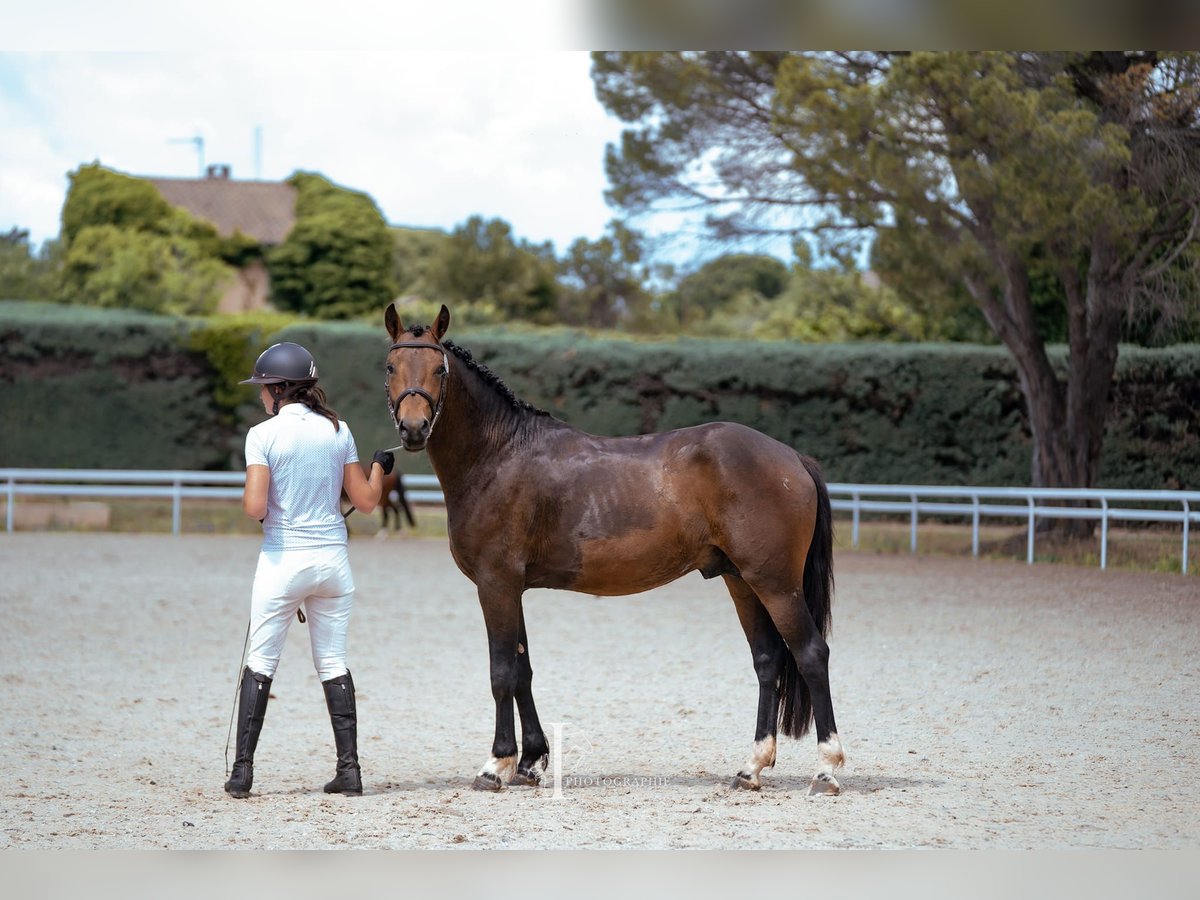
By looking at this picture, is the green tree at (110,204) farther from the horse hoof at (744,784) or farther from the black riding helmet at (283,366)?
the horse hoof at (744,784)

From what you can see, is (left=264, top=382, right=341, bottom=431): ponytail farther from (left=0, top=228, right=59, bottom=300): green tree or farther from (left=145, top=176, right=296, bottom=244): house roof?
(left=145, top=176, right=296, bottom=244): house roof

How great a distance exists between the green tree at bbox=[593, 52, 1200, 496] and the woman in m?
5.16

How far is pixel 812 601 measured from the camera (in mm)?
4910

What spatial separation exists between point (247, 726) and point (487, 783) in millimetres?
906

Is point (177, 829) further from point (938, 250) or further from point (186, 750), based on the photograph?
point (938, 250)

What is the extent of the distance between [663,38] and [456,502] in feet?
7.07

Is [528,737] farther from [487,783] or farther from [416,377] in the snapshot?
[416,377]

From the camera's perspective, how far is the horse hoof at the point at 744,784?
15.5 ft

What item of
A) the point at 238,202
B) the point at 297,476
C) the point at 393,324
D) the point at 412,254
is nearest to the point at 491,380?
the point at 393,324

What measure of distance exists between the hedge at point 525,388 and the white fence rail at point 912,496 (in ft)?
1.18

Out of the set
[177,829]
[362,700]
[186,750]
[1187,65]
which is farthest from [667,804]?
[1187,65]

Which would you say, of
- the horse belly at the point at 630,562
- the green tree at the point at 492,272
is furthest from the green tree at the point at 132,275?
the horse belly at the point at 630,562

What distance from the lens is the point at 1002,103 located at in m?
Result: 9.70

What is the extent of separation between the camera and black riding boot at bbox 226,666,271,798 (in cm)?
455
